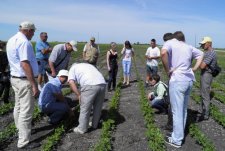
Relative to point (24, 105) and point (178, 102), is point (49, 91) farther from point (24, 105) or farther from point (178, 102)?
point (178, 102)

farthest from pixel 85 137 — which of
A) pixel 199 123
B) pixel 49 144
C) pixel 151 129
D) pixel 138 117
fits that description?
pixel 199 123

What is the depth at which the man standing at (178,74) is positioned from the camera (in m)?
6.59

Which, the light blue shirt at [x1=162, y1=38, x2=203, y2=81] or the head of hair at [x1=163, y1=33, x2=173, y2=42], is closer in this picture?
the light blue shirt at [x1=162, y1=38, x2=203, y2=81]

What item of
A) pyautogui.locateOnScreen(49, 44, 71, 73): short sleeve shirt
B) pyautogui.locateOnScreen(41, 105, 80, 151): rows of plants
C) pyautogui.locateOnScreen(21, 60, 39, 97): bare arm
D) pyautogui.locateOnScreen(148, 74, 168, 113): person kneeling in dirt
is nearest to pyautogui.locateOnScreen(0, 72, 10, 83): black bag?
pyautogui.locateOnScreen(49, 44, 71, 73): short sleeve shirt

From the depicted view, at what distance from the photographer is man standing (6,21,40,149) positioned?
596cm

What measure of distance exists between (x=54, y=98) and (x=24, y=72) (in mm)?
2019

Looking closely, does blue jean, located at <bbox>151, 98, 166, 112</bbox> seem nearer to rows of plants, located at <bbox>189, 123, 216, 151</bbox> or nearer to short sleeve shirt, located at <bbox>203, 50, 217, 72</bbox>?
rows of plants, located at <bbox>189, 123, 216, 151</bbox>

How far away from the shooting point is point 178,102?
→ 6613mm

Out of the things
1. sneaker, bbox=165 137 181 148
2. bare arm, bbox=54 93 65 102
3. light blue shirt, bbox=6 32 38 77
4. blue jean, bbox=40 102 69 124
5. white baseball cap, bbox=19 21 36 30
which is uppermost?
white baseball cap, bbox=19 21 36 30

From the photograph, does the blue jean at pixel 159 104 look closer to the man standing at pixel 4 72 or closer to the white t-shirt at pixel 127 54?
the man standing at pixel 4 72

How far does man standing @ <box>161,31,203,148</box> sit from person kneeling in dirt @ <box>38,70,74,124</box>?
2.54 meters

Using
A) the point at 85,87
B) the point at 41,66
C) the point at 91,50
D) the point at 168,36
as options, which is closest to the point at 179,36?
the point at 168,36

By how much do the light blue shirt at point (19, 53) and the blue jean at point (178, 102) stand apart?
2739 mm

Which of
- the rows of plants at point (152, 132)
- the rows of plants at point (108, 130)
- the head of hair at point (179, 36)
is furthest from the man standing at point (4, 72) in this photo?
the head of hair at point (179, 36)
